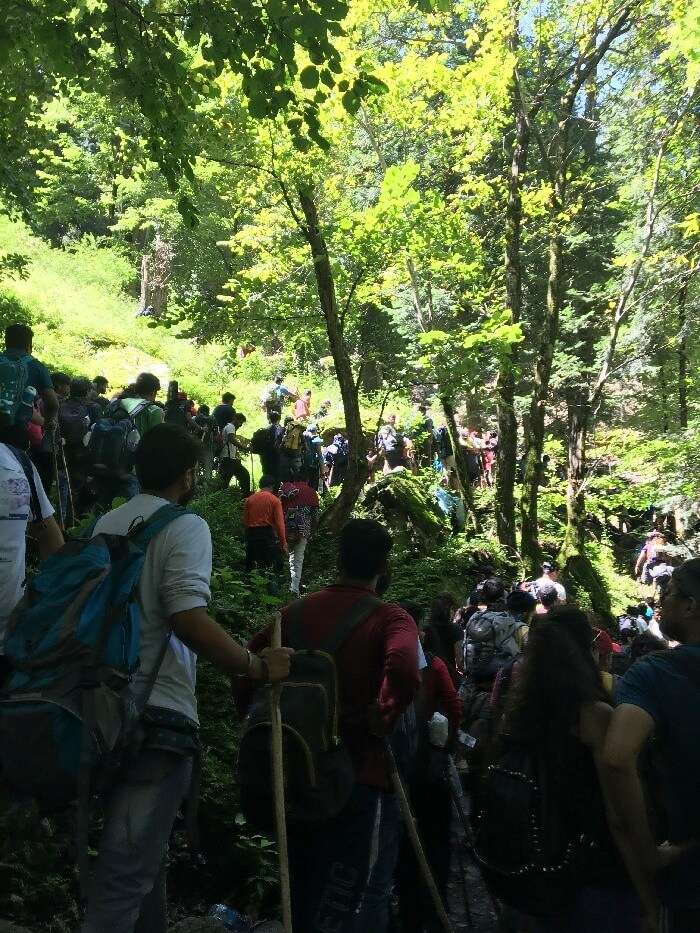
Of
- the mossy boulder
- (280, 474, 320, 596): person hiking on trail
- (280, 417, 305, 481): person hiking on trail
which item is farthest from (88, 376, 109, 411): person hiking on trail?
the mossy boulder

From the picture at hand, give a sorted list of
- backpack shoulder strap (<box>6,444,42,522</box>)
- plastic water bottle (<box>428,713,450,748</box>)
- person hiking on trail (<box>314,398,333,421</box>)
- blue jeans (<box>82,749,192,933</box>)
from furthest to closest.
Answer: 1. person hiking on trail (<box>314,398,333,421</box>)
2. plastic water bottle (<box>428,713,450,748</box>)
3. backpack shoulder strap (<box>6,444,42,522</box>)
4. blue jeans (<box>82,749,192,933</box>)

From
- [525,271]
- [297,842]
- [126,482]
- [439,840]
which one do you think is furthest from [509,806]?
[525,271]

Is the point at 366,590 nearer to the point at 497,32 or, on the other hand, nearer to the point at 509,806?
the point at 509,806

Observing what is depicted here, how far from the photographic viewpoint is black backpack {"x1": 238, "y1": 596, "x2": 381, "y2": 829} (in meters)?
3.19

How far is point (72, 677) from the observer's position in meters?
2.79

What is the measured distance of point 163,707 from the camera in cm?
301

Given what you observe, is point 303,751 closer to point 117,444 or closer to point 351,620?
point 351,620

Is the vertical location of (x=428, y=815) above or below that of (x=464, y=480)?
below

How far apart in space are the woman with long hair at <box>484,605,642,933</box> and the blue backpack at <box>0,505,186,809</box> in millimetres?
1340

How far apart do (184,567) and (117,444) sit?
6.01 meters

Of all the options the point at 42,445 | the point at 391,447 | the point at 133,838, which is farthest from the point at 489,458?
the point at 133,838

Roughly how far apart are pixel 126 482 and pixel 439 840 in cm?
508

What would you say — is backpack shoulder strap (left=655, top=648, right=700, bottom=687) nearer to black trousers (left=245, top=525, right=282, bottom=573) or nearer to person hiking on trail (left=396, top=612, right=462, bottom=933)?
person hiking on trail (left=396, top=612, right=462, bottom=933)

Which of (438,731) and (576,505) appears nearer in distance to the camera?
(438,731)
